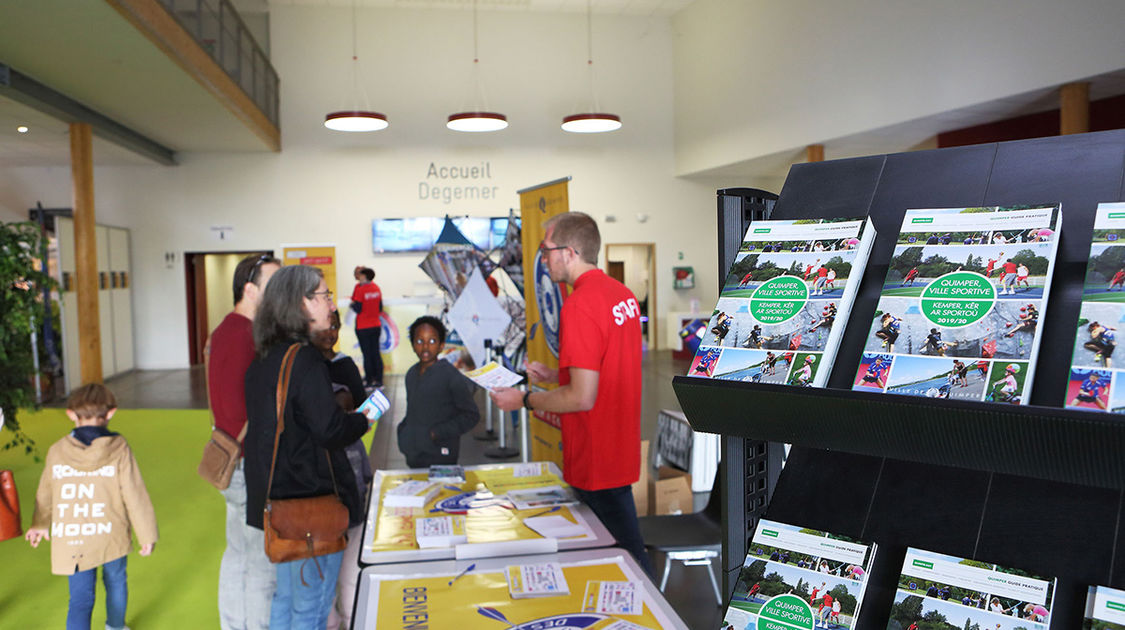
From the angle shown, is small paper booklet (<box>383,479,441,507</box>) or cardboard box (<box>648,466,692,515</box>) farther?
cardboard box (<box>648,466,692,515</box>)

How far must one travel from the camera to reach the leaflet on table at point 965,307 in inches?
30.4

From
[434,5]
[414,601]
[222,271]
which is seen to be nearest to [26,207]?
[222,271]

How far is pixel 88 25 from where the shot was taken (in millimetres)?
6203

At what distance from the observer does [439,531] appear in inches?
88.9

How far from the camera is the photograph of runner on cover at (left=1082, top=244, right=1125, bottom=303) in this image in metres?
0.75

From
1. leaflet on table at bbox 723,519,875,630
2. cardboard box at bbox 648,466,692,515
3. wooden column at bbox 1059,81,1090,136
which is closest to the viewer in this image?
leaflet on table at bbox 723,519,875,630

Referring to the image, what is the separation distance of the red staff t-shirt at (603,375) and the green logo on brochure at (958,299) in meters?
1.65

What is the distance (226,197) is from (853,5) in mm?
10280

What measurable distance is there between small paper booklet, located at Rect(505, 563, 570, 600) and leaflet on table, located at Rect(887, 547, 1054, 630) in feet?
3.43

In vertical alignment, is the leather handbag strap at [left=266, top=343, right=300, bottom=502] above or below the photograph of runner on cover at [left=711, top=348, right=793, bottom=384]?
below

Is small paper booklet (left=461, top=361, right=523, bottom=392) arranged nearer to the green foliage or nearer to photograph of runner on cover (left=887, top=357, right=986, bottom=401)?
photograph of runner on cover (left=887, top=357, right=986, bottom=401)

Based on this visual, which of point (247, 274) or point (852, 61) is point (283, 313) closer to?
point (247, 274)

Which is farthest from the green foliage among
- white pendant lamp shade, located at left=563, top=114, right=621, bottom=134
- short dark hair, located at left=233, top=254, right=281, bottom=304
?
white pendant lamp shade, located at left=563, top=114, right=621, bottom=134

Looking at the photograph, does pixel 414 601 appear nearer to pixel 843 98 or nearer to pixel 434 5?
pixel 843 98
